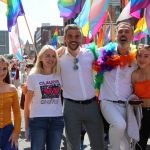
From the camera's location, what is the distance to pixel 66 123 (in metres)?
4.99

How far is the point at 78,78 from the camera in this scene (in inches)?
196

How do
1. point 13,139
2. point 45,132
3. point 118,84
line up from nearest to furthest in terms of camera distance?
point 13,139, point 45,132, point 118,84

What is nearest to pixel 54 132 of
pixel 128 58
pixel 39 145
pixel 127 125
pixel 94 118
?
pixel 39 145

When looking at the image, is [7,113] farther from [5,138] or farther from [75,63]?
[75,63]

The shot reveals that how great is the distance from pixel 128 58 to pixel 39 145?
1.47 meters

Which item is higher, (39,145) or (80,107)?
(80,107)

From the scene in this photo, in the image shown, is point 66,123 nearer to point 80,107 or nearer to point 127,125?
point 80,107

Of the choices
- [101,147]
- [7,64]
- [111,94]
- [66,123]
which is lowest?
[101,147]

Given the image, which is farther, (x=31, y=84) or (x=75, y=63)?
(x=75, y=63)

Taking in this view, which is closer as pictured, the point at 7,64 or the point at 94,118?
the point at 7,64

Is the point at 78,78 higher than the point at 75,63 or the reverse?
the reverse

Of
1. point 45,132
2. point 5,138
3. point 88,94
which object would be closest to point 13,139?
point 5,138

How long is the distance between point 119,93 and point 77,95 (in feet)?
1.63

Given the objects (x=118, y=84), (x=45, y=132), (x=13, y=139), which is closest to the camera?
(x=13, y=139)
